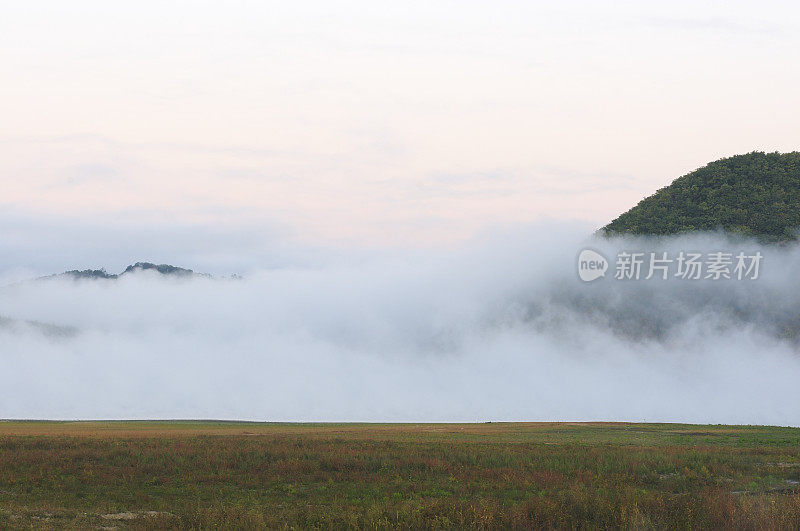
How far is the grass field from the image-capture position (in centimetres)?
2775

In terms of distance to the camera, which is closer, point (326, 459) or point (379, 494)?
point (379, 494)

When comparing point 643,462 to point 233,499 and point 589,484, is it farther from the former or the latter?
point 233,499

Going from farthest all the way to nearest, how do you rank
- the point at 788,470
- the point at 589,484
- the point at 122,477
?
the point at 788,470
the point at 122,477
the point at 589,484

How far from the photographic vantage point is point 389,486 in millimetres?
40469

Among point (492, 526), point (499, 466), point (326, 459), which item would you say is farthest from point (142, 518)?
point (499, 466)

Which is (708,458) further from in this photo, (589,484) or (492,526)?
(492,526)

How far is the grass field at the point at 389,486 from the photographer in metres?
27.8

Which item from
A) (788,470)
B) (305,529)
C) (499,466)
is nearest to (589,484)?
(499,466)

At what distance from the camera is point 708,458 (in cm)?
5156

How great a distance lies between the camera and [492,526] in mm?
26781

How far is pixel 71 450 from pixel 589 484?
119 feet

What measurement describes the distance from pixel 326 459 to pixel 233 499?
→ 12950 mm

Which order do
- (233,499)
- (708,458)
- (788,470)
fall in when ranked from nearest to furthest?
(233,499) < (788,470) < (708,458)

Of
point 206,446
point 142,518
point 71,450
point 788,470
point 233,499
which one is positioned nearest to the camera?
point 142,518
